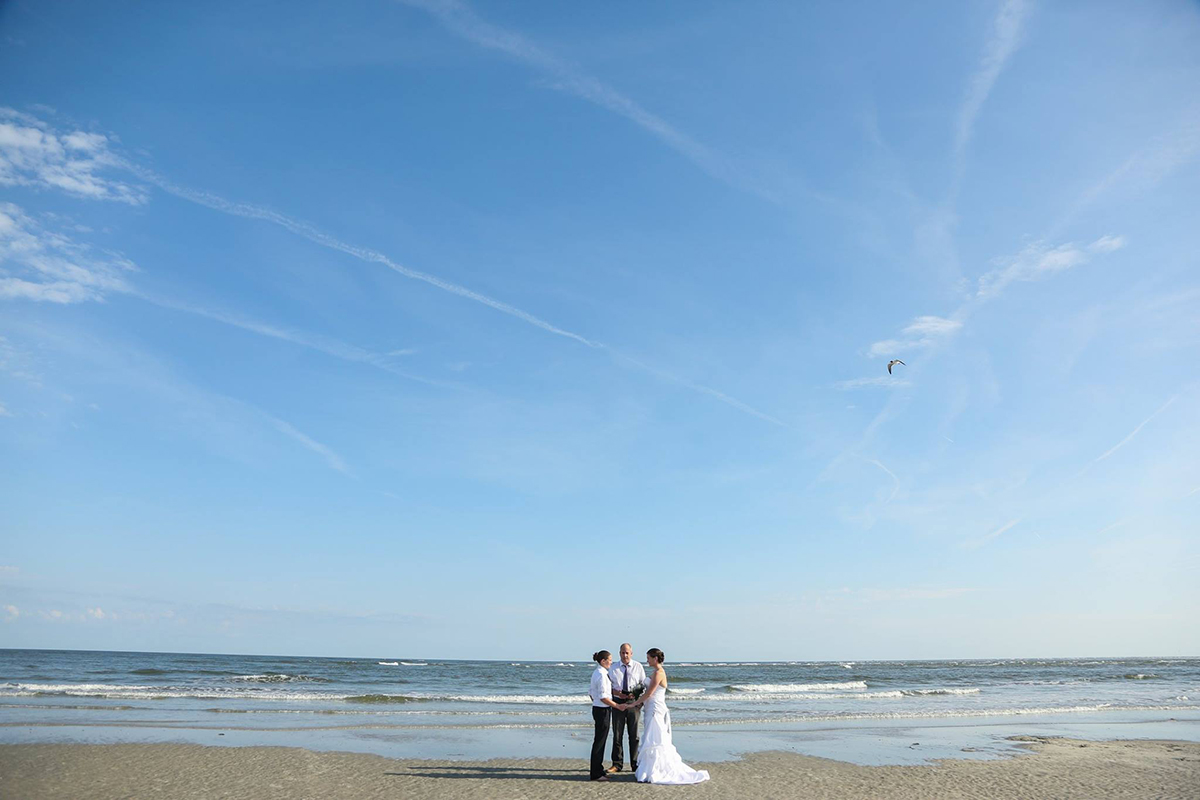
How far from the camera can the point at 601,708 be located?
10.5m

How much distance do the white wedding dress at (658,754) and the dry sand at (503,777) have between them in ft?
0.73

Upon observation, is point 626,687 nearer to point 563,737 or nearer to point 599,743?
point 599,743

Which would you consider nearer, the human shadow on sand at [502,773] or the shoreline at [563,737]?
the human shadow on sand at [502,773]

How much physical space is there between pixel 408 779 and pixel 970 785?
802cm

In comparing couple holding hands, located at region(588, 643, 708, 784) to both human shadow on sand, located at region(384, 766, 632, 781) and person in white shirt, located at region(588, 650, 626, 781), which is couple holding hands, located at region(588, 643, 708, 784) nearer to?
person in white shirt, located at region(588, 650, 626, 781)

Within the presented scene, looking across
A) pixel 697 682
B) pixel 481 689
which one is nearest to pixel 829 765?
pixel 481 689

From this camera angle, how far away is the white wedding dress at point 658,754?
1005 centimetres

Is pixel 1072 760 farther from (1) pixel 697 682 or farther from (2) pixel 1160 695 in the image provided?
(1) pixel 697 682

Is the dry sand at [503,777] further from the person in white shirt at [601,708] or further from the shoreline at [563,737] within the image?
the shoreline at [563,737]

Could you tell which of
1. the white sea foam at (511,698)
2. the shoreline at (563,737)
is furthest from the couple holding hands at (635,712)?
the white sea foam at (511,698)

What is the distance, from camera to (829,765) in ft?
39.4

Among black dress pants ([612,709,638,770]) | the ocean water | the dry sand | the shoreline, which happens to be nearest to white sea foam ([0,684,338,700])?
the ocean water

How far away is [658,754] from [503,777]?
231 cm

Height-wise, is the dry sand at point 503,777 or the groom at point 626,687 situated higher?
the groom at point 626,687
